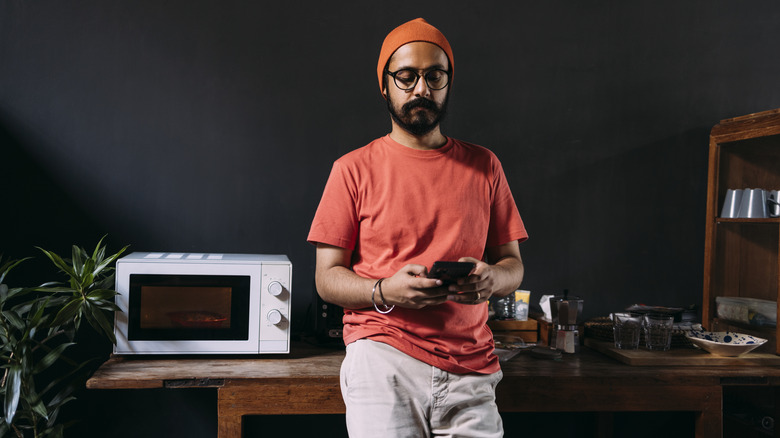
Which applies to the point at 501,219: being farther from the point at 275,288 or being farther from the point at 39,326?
the point at 39,326

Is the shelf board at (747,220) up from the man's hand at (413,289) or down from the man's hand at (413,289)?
up

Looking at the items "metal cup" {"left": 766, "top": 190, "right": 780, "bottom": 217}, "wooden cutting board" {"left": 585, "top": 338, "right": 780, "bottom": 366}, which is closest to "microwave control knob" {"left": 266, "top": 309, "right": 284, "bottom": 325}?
"wooden cutting board" {"left": 585, "top": 338, "right": 780, "bottom": 366}

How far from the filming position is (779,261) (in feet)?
6.37

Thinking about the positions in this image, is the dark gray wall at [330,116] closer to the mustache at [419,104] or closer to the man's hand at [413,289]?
the mustache at [419,104]

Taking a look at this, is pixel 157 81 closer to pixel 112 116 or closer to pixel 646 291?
pixel 112 116

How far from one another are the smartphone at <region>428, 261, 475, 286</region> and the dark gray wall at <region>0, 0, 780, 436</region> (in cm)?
110

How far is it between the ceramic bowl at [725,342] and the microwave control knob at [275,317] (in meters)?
1.44

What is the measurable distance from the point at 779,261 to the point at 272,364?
1794mm

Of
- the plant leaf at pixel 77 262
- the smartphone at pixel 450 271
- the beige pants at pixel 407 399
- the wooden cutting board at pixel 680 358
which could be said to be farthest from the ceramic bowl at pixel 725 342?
the plant leaf at pixel 77 262

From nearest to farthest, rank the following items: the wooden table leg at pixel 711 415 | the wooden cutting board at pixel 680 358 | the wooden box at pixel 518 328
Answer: the wooden table leg at pixel 711 415
the wooden cutting board at pixel 680 358
the wooden box at pixel 518 328

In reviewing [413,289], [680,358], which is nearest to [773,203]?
[680,358]

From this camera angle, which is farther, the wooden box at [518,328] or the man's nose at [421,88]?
the wooden box at [518,328]

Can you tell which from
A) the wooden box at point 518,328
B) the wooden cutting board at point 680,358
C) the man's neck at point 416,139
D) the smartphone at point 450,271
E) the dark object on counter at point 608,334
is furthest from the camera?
the wooden box at point 518,328

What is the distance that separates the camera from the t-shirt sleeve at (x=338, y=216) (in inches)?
52.1
